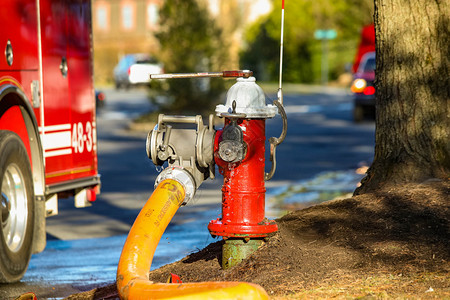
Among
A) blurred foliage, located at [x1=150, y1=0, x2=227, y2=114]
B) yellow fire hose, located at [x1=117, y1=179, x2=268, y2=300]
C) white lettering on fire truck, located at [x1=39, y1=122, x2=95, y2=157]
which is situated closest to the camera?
yellow fire hose, located at [x1=117, y1=179, x2=268, y2=300]

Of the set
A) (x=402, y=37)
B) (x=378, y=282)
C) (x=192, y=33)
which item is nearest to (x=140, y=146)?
(x=192, y=33)

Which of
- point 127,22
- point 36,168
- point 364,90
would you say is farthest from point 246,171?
point 127,22

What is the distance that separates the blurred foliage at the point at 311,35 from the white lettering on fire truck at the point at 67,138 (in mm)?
Result: 37255

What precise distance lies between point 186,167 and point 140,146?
1296 cm

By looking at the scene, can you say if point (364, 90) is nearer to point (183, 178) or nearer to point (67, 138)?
point (67, 138)

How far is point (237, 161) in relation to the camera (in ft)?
14.0

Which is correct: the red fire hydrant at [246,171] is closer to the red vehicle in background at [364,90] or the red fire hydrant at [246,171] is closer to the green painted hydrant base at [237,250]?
the green painted hydrant base at [237,250]

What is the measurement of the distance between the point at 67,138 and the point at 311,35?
41557 mm

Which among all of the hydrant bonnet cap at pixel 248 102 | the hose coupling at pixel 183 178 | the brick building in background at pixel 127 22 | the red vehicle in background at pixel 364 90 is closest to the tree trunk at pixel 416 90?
the hydrant bonnet cap at pixel 248 102

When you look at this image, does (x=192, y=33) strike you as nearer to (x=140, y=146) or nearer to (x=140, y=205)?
(x=140, y=146)

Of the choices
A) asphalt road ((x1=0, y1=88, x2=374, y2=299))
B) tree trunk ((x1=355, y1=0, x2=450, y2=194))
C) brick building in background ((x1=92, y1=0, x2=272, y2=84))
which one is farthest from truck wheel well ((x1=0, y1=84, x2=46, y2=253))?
brick building in background ((x1=92, y1=0, x2=272, y2=84))

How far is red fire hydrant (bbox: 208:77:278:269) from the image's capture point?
4340 mm

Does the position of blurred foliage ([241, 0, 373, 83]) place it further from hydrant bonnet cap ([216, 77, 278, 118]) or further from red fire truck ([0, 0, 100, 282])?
hydrant bonnet cap ([216, 77, 278, 118])

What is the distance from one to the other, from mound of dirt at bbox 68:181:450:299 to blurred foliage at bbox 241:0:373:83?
3952 centimetres
